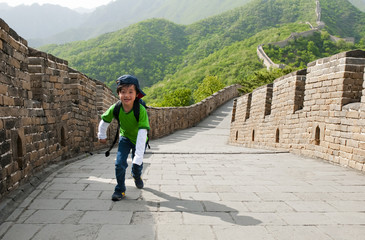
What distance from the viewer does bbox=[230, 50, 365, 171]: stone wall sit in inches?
209

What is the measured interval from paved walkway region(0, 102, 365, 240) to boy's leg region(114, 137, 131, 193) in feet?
0.57

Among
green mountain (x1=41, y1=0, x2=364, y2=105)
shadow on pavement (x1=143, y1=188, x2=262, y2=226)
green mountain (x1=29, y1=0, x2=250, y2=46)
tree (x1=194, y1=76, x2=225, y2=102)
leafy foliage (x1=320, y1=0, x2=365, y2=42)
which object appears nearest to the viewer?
Result: shadow on pavement (x1=143, y1=188, x2=262, y2=226)

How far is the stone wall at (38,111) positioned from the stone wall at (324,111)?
509 cm

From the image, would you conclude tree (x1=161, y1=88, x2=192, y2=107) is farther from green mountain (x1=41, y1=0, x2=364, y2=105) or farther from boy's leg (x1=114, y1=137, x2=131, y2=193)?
boy's leg (x1=114, y1=137, x2=131, y2=193)

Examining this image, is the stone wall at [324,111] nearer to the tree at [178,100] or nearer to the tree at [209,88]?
the tree at [178,100]

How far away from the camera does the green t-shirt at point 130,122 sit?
11.4 ft

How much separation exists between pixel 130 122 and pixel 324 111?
4.50 m

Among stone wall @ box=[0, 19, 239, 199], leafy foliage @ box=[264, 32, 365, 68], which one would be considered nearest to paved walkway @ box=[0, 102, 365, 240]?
stone wall @ box=[0, 19, 239, 199]

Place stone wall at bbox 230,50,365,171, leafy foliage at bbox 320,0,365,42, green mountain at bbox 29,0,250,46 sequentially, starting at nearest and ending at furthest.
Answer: stone wall at bbox 230,50,365,171
leafy foliage at bbox 320,0,365,42
green mountain at bbox 29,0,250,46

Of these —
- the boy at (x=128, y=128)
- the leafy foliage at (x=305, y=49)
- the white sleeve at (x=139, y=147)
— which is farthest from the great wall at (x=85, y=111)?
the leafy foliage at (x=305, y=49)

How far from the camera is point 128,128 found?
11.8ft

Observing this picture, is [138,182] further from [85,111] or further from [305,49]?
[305,49]

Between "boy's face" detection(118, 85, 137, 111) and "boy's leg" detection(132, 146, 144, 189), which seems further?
"boy's leg" detection(132, 146, 144, 189)

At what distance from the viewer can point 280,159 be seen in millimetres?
6449
